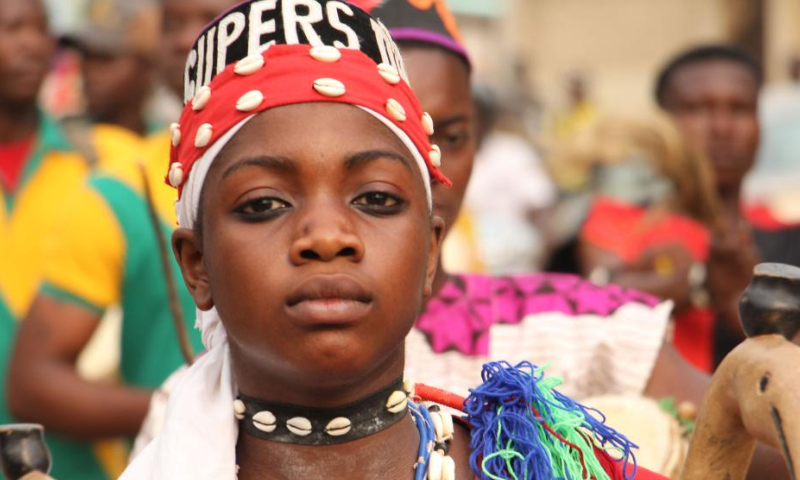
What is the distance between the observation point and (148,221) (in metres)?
4.68

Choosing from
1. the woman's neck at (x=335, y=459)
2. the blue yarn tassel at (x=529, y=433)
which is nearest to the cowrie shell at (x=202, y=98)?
the woman's neck at (x=335, y=459)

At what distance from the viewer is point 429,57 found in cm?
378

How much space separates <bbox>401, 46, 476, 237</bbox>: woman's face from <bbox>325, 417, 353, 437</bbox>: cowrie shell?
4.14 ft

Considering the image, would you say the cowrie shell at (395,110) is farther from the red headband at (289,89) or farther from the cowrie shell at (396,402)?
the cowrie shell at (396,402)

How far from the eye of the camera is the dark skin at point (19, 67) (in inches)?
230

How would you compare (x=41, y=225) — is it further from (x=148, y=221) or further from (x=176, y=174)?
(x=176, y=174)

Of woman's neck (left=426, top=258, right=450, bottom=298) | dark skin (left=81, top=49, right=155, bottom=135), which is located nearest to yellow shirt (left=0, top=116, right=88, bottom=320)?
dark skin (left=81, top=49, right=155, bottom=135)

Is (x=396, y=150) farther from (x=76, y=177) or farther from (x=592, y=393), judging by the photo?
(x=76, y=177)

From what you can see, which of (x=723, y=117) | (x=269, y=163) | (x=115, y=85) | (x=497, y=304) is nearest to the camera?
(x=269, y=163)

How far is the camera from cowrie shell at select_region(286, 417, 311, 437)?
2.45 m

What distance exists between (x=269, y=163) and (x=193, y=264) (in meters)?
0.31

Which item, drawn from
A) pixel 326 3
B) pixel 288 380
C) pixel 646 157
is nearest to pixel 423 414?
pixel 288 380

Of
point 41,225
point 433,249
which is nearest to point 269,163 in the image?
point 433,249

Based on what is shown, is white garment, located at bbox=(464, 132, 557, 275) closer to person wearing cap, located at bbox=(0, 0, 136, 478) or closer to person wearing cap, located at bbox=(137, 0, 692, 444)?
person wearing cap, located at bbox=(0, 0, 136, 478)
